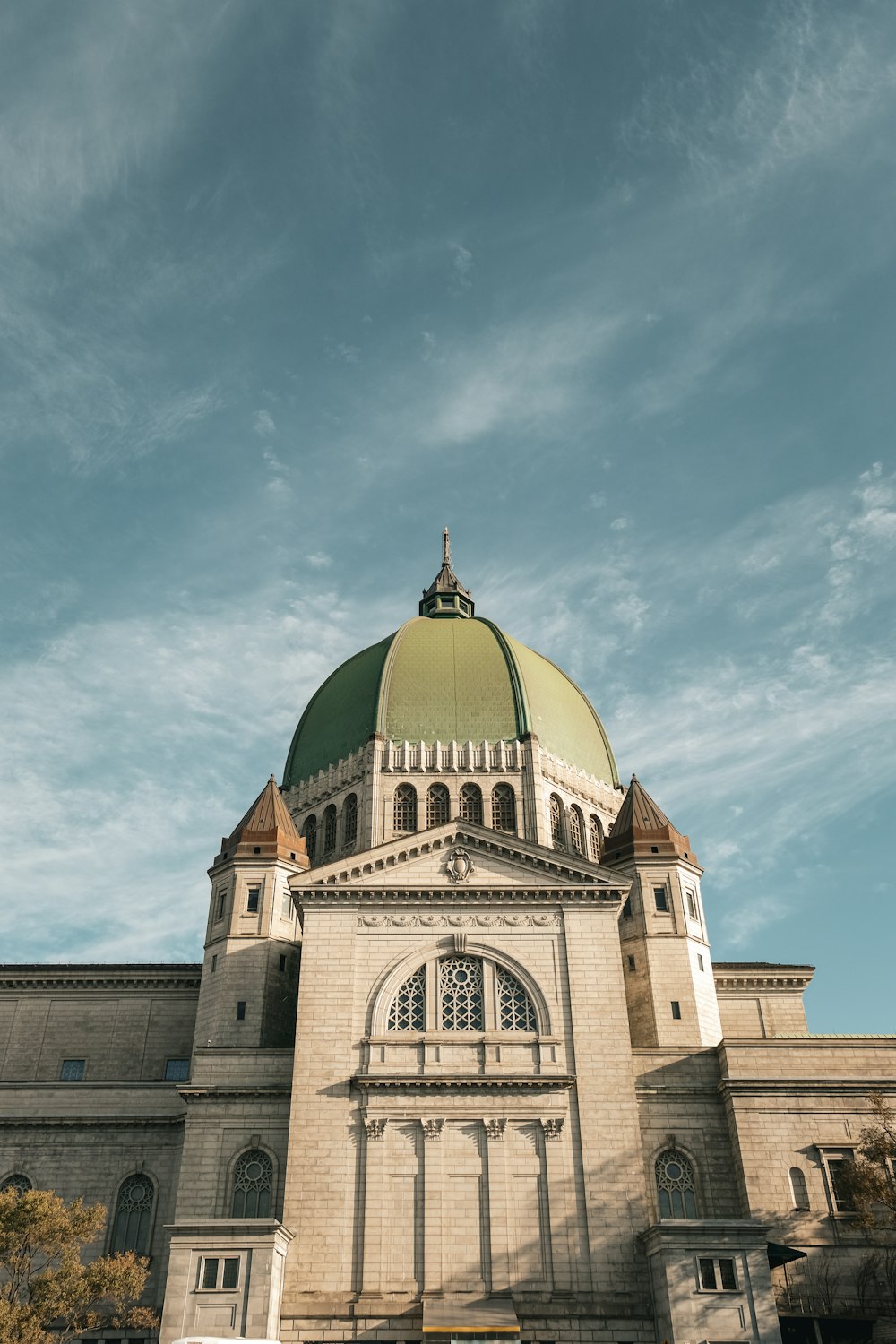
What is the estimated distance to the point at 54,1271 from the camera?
1401 inches

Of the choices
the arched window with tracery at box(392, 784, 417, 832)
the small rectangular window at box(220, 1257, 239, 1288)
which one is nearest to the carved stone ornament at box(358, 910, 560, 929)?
the arched window with tracery at box(392, 784, 417, 832)

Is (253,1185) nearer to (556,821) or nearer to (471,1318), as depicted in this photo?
(471,1318)

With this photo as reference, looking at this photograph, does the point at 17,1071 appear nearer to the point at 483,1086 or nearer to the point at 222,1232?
the point at 222,1232

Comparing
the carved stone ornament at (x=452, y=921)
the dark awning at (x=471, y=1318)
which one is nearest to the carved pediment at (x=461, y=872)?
the carved stone ornament at (x=452, y=921)

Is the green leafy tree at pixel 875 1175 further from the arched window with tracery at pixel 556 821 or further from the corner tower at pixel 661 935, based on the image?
the arched window with tracery at pixel 556 821

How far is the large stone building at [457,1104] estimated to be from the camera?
1465 inches

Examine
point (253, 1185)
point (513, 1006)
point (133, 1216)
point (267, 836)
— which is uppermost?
point (267, 836)

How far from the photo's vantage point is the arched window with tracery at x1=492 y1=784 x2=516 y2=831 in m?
57.0

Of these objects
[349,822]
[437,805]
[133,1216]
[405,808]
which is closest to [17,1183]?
[133,1216]

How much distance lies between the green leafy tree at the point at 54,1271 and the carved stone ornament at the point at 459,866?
668 inches

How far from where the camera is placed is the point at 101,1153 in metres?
46.0

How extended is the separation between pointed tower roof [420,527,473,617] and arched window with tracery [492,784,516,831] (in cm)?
1766

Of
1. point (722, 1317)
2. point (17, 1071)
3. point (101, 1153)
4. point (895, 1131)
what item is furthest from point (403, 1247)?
point (17, 1071)

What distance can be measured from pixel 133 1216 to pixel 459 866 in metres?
18.2
